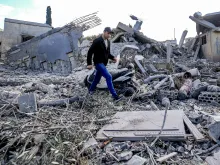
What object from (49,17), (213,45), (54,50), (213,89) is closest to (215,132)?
(213,89)

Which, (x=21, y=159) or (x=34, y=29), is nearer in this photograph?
(x=21, y=159)

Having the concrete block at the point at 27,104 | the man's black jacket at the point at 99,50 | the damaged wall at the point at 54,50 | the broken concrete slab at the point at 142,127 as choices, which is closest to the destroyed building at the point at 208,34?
the damaged wall at the point at 54,50

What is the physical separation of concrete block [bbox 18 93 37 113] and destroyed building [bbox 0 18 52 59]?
14.8 metres

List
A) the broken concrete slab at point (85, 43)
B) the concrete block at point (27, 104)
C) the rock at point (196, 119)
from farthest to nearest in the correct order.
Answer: the broken concrete slab at point (85, 43) → the concrete block at point (27, 104) → the rock at point (196, 119)

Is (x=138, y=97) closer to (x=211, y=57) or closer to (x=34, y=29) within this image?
(x=211, y=57)

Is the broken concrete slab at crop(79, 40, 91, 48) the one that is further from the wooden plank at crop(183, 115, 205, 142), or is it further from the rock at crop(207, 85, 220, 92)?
the wooden plank at crop(183, 115, 205, 142)

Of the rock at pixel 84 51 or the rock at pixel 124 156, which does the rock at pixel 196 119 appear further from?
the rock at pixel 84 51

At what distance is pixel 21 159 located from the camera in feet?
8.13

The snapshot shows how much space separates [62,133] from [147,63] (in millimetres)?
7212

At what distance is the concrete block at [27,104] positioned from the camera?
4.38m

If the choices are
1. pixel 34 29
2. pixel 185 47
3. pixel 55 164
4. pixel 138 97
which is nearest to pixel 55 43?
pixel 34 29

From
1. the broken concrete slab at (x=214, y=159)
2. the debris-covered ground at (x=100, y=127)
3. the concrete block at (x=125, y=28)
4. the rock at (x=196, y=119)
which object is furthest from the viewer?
the concrete block at (x=125, y=28)

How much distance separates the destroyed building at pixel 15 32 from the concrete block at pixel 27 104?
48.6 ft

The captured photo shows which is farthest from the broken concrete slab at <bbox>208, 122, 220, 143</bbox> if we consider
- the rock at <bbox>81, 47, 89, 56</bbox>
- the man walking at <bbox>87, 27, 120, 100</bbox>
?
the rock at <bbox>81, 47, 89, 56</bbox>
